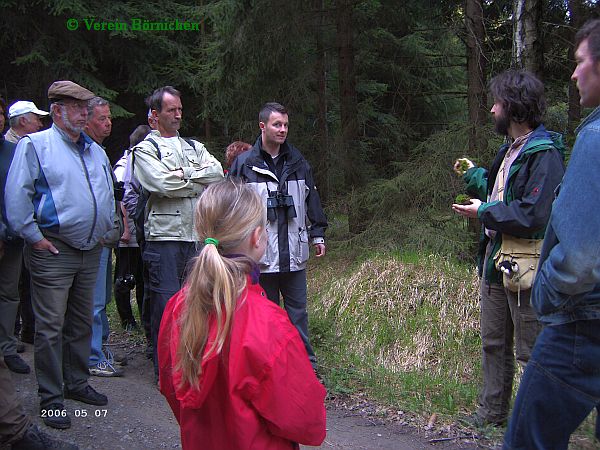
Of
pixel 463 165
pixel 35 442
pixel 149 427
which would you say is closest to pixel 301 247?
pixel 463 165

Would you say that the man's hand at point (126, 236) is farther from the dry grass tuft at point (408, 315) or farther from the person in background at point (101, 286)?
the dry grass tuft at point (408, 315)

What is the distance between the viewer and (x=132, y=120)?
52.1 feet

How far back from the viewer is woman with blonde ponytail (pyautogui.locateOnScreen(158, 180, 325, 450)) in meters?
1.98

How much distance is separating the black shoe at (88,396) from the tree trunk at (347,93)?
21.2 ft

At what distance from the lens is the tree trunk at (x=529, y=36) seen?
211 inches

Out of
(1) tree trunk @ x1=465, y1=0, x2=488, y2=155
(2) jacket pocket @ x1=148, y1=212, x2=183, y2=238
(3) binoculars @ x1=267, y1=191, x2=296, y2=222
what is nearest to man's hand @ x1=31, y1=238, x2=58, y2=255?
(2) jacket pocket @ x1=148, y1=212, x2=183, y2=238

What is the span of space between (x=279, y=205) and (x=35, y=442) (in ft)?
8.79

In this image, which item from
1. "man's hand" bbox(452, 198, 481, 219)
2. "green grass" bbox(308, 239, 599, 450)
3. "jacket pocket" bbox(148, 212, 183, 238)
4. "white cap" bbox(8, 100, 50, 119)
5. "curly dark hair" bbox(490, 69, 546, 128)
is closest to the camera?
"curly dark hair" bbox(490, 69, 546, 128)

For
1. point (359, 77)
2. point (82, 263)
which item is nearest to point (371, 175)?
point (359, 77)

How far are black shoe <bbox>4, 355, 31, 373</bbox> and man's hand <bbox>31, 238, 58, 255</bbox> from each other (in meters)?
1.70

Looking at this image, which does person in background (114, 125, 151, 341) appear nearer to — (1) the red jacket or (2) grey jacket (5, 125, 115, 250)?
(2) grey jacket (5, 125, 115, 250)

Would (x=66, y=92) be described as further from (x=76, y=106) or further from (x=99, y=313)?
(x=99, y=313)

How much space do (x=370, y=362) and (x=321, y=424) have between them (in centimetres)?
378

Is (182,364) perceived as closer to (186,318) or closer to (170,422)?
(186,318)
